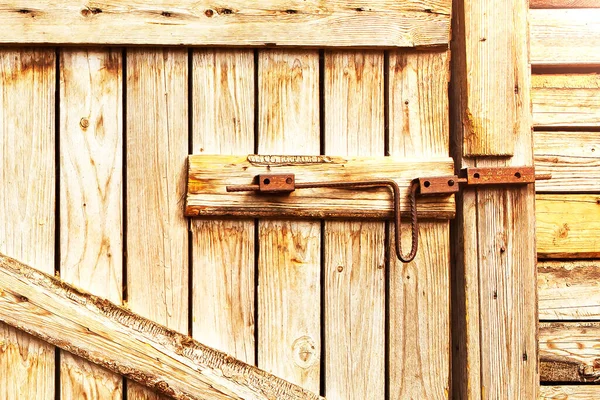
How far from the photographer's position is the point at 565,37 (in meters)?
1.47

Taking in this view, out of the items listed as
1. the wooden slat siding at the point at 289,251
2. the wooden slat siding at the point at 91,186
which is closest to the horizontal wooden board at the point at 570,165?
the wooden slat siding at the point at 289,251

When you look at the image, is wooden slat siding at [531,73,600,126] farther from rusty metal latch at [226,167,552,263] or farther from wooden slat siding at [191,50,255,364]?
wooden slat siding at [191,50,255,364]

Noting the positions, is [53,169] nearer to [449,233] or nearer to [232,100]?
[232,100]

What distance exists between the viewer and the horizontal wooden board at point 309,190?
1.29m

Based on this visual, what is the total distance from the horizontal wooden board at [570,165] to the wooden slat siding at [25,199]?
1259 millimetres

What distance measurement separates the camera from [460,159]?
1.34 m

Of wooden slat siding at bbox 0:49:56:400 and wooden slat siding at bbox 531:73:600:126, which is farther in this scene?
wooden slat siding at bbox 531:73:600:126

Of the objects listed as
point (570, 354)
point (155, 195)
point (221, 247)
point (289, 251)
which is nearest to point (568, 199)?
point (570, 354)

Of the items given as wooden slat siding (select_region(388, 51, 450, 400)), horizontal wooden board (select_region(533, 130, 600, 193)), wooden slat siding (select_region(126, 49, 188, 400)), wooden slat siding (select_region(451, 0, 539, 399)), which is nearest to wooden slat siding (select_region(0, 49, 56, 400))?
wooden slat siding (select_region(126, 49, 188, 400))

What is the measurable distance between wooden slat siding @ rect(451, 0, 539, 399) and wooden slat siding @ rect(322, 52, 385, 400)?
0.69 feet

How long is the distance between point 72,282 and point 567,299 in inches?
50.8

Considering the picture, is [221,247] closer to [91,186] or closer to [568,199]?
[91,186]

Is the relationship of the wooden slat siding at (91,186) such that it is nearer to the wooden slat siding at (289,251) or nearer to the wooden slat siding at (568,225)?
the wooden slat siding at (289,251)

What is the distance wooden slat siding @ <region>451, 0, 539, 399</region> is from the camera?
1324 millimetres
